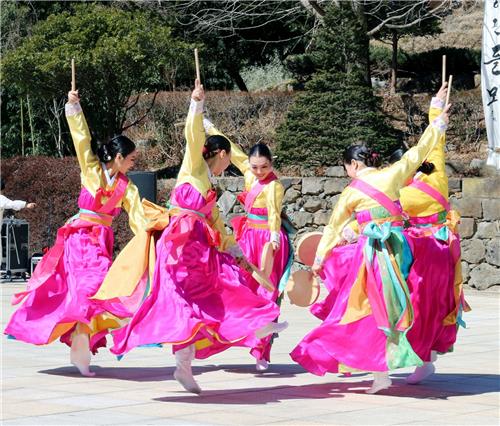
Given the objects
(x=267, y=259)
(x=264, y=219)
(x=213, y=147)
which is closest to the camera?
(x=213, y=147)

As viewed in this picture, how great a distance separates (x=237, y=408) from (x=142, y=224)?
168 cm

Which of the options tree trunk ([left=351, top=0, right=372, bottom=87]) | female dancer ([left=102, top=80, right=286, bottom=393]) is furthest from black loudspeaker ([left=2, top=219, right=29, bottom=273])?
female dancer ([left=102, top=80, right=286, bottom=393])

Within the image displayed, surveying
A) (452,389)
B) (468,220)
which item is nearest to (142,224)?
(452,389)

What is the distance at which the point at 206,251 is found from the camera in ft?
21.5

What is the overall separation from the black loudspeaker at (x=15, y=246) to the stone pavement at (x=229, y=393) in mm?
7139

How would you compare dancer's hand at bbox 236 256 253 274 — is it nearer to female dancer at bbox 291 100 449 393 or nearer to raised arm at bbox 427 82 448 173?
female dancer at bbox 291 100 449 393

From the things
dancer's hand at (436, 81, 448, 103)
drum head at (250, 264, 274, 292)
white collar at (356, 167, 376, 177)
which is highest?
dancer's hand at (436, 81, 448, 103)

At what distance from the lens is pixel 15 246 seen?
16.1m

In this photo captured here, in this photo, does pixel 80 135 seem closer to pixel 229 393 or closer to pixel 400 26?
pixel 229 393

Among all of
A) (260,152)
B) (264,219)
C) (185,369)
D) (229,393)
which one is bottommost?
(229,393)

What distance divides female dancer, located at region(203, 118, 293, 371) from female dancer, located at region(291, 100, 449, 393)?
1.20 m

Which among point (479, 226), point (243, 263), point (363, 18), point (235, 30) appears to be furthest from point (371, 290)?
point (235, 30)

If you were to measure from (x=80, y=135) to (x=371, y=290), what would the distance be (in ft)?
8.13

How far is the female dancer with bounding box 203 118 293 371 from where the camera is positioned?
8070 mm
